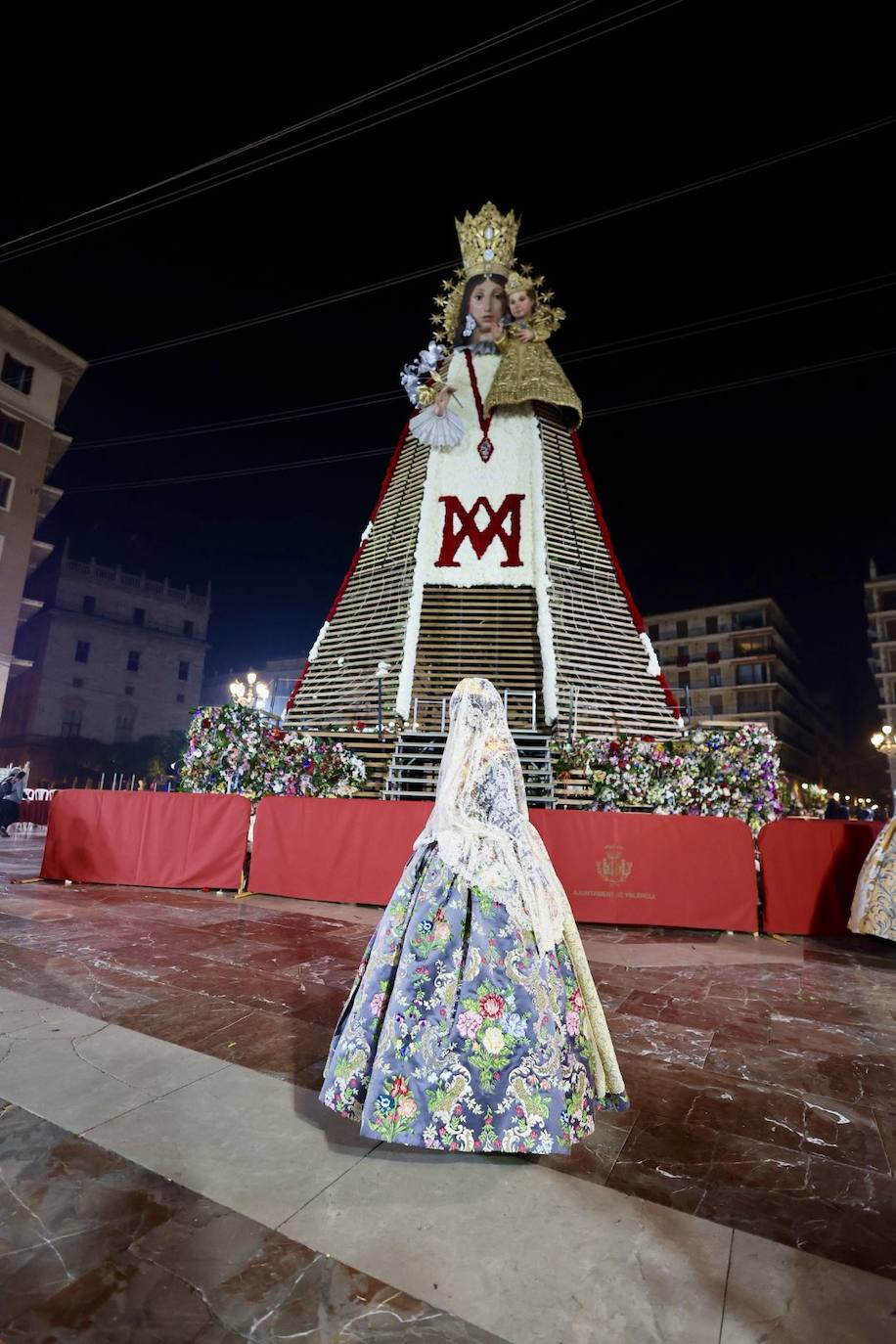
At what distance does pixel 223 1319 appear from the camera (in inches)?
60.8

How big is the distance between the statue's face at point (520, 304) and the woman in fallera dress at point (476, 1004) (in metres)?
14.1

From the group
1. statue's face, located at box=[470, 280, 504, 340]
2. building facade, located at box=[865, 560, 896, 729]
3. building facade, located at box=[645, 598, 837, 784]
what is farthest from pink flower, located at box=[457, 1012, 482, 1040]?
building facade, located at box=[865, 560, 896, 729]

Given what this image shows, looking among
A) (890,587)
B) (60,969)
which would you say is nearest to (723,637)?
(890,587)

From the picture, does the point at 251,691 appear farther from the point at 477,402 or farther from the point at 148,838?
the point at 477,402

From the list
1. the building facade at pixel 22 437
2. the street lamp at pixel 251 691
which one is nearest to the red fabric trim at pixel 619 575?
the street lamp at pixel 251 691

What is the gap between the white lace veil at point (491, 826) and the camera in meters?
2.45

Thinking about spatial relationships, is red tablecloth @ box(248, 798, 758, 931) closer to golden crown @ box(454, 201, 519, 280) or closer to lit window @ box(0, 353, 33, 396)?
golden crown @ box(454, 201, 519, 280)

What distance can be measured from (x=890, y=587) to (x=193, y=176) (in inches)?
2115

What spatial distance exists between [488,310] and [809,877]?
13.0 m

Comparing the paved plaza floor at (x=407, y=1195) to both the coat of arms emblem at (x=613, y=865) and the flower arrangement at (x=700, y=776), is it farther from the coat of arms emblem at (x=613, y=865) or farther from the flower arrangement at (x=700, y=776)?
the flower arrangement at (x=700, y=776)

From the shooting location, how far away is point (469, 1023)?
2232mm

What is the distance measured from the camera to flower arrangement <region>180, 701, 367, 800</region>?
30.7 ft

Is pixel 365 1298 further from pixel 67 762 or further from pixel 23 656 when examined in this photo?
pixel 23 656

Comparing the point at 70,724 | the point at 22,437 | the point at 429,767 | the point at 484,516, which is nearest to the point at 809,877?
the point at 429,767
